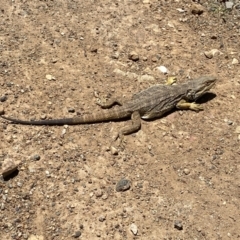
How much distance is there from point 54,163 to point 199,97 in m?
3.13

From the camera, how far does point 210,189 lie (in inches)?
Result: 264

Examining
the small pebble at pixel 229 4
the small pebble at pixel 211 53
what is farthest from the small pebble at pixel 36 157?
the small pebble at pixel 229 4

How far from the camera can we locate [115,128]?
7406mm

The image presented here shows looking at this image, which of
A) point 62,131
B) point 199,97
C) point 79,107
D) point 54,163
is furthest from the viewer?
point 199,97

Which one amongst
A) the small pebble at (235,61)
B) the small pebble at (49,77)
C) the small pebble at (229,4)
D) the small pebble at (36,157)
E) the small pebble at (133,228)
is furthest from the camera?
the small pebble at (229,4)

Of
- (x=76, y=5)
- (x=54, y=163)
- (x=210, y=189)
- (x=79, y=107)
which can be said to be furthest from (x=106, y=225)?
(x=76, y=5)

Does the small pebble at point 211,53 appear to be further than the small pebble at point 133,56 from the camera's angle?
Yes

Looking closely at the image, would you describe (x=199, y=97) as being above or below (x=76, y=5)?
below

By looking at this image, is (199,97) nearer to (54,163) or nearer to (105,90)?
(105,90)

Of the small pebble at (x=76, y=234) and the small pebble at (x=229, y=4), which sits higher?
the small pebble at (x=229, y=4)

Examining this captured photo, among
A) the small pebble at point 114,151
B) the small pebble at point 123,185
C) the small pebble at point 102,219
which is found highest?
the small pebble at point 114,151

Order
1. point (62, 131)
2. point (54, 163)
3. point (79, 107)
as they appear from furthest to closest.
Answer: point (79, 107)
point (62, 131)
point (54, 163)

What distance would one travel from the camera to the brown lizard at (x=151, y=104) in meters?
7.25

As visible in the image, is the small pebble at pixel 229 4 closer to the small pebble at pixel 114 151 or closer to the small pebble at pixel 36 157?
the small pebble at pixel 114 151
